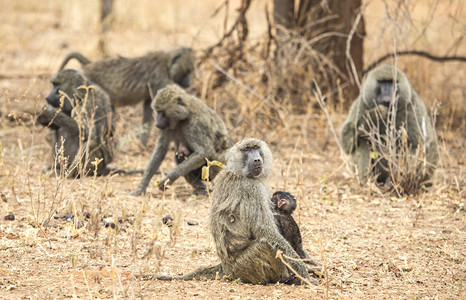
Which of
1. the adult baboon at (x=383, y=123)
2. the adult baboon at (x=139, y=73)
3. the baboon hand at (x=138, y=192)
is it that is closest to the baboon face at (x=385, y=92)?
the adult baboon at (x=383, y=123)

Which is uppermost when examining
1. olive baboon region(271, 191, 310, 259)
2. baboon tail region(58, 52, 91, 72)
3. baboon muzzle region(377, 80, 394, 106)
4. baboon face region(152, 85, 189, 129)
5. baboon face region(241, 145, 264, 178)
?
baboon tail region(58, 52, 91, 72)

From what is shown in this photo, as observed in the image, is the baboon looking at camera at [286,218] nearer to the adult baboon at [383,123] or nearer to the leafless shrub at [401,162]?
the leafless shrub at [401,162]

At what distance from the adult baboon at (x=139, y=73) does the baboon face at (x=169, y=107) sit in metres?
2.09

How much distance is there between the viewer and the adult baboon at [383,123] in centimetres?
→ 637

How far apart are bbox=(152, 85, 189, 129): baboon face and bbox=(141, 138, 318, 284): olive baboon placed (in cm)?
207

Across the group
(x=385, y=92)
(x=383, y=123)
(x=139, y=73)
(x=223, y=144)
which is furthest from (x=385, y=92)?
(x=139, y=73)

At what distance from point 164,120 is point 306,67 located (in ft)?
11.6

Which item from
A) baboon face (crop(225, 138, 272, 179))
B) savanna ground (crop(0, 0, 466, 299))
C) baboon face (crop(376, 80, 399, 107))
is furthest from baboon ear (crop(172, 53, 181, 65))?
baboon face (crop(225, 138, 272, 179))

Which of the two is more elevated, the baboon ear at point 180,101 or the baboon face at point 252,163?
the baboon ear at point 180,101

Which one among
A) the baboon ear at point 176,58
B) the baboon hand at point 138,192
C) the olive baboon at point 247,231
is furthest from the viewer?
the baboon ear at point 176,58

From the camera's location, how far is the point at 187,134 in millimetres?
6062

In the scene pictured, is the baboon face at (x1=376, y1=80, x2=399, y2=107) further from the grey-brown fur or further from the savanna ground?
the grey-brown fur

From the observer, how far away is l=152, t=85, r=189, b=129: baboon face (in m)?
5.91

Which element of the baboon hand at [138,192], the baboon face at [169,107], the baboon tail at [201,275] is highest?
the baboon face at [169,107]
